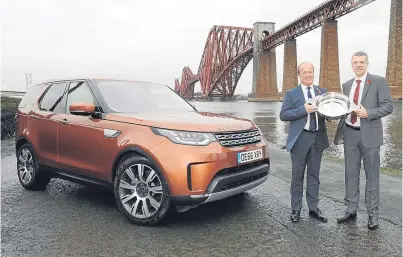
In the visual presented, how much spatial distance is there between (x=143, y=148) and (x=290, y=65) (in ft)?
196

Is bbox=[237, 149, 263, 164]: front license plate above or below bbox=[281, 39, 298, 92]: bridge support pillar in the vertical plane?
below

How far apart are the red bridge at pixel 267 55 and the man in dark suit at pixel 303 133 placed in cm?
3459

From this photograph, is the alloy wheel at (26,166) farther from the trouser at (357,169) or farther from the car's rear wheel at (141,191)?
the trouser at (357,169)

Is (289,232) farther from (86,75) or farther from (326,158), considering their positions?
(326,158)

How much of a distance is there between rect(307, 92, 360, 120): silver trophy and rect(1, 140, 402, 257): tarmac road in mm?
1146

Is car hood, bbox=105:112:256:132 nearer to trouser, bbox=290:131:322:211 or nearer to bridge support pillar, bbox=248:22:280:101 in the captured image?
trouser, bbox=290:131:322:211

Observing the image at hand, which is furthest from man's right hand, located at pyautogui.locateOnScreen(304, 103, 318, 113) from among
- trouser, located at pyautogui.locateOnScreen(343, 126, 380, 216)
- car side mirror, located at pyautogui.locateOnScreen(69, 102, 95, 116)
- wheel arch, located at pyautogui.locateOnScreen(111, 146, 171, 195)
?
car side mirror, located at pyautogui.locateOnScreen(69, 102, 95, 116)

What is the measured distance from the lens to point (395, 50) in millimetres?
35406

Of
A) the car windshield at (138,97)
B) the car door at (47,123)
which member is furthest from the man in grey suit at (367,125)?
the car door at (47,123)

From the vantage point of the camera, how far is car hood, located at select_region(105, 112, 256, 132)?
11.2 feet

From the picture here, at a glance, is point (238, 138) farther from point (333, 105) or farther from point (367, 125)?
point (367, 125)

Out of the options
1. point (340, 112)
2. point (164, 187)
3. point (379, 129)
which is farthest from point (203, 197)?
point (379, 129)

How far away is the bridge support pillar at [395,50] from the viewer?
3453 cm

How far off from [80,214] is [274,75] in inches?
2803
